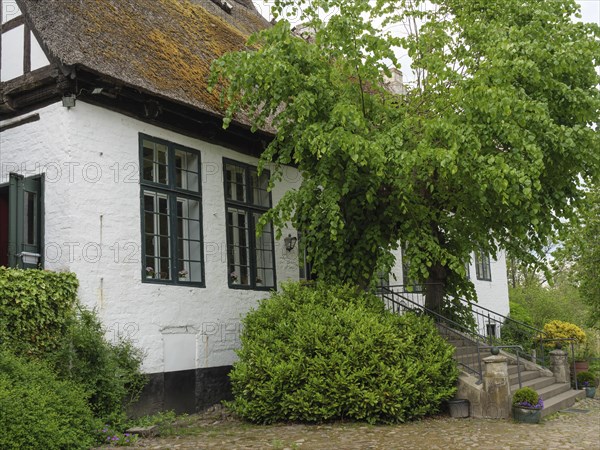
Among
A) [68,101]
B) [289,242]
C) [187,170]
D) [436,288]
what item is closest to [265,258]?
[289,242]

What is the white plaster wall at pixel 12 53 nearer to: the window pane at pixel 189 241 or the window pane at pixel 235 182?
the window pane at pixel 189 241

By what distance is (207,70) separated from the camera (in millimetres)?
12508

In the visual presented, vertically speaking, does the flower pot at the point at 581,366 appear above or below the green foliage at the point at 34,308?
below

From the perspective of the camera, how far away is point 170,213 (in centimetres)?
1116

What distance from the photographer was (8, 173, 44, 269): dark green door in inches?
371

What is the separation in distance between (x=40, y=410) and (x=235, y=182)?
643 centimetres

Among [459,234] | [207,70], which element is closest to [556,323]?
[459,234]

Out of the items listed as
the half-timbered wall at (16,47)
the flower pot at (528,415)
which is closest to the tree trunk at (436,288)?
the flower pot at (528,415)

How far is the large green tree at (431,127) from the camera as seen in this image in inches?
387

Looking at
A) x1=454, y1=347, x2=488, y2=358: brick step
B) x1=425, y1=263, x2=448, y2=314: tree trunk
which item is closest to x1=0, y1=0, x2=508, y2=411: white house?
x1=425, y1=263, x2=448, y2=314: tree trunk

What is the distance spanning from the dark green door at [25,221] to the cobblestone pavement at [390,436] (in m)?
3.04

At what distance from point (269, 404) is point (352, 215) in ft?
11.9

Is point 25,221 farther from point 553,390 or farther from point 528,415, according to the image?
point 553,390

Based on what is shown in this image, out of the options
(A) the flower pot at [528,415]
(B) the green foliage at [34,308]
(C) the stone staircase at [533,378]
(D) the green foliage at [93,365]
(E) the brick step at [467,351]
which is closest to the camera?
(B) the green foliage at [34,308]
